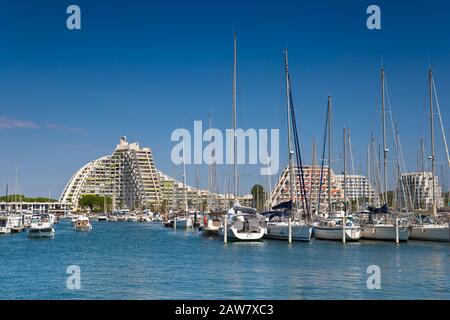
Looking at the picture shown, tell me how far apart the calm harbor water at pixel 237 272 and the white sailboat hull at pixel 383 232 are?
307 centimetres

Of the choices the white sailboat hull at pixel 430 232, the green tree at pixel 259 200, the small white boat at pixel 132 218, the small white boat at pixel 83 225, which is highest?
the green tree at pixel 259 200

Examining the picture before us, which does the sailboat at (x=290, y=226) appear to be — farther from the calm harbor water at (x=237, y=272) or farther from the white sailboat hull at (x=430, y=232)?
the white sailboat hull at (x=430, y=232)

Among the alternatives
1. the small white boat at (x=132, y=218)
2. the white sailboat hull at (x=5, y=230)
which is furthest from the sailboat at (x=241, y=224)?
the small white boat at (x=132, y=218)

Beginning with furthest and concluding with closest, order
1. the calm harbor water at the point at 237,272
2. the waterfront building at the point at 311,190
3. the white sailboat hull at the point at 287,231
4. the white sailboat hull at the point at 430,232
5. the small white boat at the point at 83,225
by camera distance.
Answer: the small white boat at the point at 83,225 → the waterfront building at the point at 311,190 → the white sailboat hull at the point at 430,232 → the white sailboat hull at the point at 287,231 → the calm harbor water at the point at 237,272

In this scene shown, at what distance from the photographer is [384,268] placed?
1372 inches

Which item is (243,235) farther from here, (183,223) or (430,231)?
(183,223)

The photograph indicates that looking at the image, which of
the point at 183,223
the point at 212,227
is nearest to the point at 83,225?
the point at 183,223

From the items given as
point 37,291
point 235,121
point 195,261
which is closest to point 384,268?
point 195,261

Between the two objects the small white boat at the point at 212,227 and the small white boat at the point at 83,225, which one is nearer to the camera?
the small white boat at the point at 212,227

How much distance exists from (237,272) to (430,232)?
2998 cm

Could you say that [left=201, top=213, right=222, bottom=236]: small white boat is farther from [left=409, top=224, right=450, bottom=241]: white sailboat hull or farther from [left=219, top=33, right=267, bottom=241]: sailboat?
[left=409, top=224, right=450, bottom=241]: white sailboat hull

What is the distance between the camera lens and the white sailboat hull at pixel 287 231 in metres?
53.9

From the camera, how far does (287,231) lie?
56.0 m
